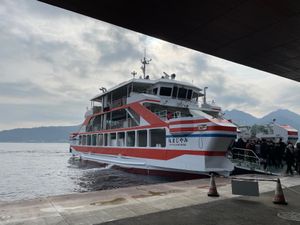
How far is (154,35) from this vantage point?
6.50 metres

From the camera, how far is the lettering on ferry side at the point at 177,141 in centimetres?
1752

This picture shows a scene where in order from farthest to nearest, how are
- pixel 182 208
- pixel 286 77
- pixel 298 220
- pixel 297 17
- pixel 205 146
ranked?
pixel 205 146
pixel 286 77
pixel 182 208
pixel 298 220
pixel 297 17

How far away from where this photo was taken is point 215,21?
5.83 meters

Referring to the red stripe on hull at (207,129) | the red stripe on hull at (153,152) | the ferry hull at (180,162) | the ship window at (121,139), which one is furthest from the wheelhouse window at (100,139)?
the red stripe on hull at (207,129)

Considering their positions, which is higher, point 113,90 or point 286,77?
point 113,90

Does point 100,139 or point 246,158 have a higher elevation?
point 100,139

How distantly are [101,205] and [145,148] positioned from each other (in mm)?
13255

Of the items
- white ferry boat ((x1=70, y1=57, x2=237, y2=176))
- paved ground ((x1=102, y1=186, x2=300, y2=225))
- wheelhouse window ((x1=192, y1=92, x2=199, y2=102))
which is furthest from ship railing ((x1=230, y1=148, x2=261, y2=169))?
paved ground ((x1=102, y1=186, x2=300, y2=225))

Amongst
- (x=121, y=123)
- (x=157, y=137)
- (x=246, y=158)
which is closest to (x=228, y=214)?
(x=246, y=158)

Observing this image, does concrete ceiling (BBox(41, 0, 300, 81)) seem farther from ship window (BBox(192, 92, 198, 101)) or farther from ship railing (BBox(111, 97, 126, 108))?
ship railing (BBox(111, 97, 126, 108))

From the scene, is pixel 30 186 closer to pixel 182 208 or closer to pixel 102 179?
pixel 102 179

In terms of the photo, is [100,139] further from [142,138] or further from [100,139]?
[142,138]

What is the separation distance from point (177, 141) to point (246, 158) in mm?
4485

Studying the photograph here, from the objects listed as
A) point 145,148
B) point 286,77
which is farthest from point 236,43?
point 145,148
